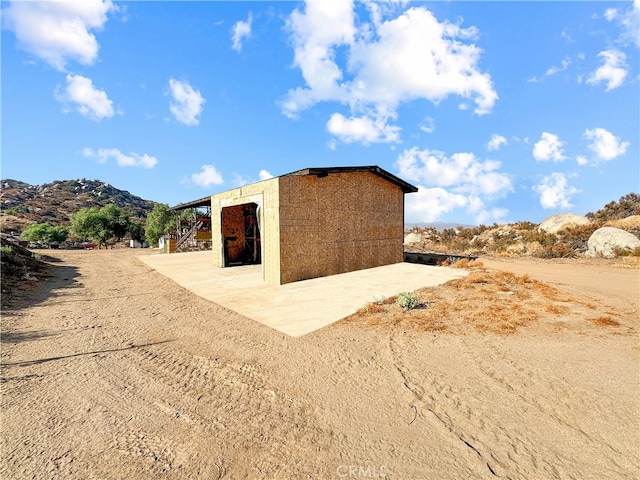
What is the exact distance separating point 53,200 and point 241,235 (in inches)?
3176

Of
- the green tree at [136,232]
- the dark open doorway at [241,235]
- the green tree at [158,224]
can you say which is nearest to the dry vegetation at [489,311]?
the dark open doorway at [241,235]

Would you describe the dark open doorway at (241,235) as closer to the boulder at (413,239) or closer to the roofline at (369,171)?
the roofline at (369,171)

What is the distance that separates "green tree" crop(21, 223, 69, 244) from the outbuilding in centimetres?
3540

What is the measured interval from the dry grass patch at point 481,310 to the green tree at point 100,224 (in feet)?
150

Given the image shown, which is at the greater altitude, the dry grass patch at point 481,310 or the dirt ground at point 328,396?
the dry grass patch at point 481,310

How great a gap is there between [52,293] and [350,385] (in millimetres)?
12259

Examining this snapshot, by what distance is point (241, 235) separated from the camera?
2005cm

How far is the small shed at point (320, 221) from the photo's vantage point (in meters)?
12.4

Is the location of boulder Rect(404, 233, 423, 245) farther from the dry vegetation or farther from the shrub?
the shrub

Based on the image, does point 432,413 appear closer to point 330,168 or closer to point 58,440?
point 58,440

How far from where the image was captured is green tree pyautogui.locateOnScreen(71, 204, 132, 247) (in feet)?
130

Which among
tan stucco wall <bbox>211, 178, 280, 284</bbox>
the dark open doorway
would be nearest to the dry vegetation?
tan stucco wall <bbox>211, 178, 280, 284</bbox>

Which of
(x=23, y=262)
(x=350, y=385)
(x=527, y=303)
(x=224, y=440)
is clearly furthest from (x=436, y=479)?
(x=23, y=262)

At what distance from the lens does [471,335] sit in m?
6.37
